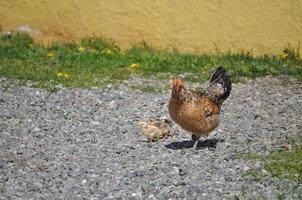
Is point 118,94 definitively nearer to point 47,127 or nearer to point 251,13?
point 47,127

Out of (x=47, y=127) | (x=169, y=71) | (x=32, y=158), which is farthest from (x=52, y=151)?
(x=169, y=71)

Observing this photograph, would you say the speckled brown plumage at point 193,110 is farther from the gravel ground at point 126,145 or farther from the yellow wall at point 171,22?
the yellow wall at point 171,22

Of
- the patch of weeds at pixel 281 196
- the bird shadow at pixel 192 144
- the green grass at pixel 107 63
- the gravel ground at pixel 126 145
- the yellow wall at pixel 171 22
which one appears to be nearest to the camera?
the patch of weeds at pixel 281 196

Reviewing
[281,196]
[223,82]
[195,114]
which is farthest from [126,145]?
[281,196]

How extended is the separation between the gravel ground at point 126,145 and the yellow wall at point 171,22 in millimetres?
988

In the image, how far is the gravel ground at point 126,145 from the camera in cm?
661

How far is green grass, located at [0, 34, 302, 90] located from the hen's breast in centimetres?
289

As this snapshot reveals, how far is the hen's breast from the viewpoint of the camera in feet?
24.6

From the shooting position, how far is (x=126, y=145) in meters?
7.94

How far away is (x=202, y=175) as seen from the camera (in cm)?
688

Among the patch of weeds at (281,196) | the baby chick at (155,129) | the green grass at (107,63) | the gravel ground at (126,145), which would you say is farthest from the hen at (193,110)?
the green grass at (107,63)

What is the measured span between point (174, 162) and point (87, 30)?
17.3 feet

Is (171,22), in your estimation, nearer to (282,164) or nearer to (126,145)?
(126,145)

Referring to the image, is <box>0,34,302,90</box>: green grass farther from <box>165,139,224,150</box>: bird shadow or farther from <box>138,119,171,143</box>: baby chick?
<box>165,139,224,150</box>: bird shadow
